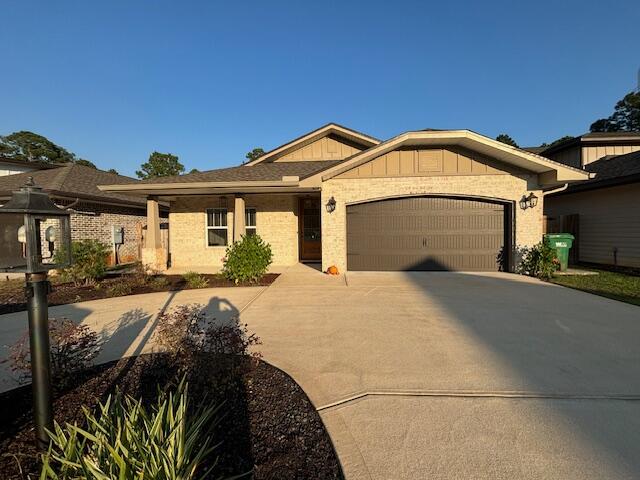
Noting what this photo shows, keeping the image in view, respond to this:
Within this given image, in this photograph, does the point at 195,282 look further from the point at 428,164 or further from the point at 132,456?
the point at 428,164

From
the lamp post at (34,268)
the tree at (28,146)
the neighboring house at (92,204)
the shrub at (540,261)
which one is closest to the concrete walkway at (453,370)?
the lamp post at (34,268)

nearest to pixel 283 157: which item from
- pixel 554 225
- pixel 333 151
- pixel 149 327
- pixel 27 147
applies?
pixel 333 151

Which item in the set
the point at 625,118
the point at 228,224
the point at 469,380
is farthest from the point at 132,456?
the point at 625,118

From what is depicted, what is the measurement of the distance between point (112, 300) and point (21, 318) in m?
1.52

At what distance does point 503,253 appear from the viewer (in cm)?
1000

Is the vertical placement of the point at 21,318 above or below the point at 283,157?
below

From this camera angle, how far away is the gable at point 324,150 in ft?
45.9

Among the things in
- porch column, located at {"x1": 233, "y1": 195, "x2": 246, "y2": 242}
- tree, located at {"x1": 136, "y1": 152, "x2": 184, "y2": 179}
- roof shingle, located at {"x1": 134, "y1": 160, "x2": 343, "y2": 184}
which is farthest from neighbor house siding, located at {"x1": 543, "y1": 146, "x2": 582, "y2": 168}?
tree, located at {"x1": 136, "y1": 152, "x2": 184, "y2": 179}

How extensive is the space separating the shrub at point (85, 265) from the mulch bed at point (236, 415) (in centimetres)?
607

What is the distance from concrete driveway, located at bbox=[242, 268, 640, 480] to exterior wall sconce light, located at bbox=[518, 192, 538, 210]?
3.86m

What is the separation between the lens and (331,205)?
10203 millimetres

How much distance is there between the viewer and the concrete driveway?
2.15 m

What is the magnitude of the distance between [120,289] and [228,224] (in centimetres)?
528

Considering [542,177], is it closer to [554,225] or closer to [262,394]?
[554,225]
